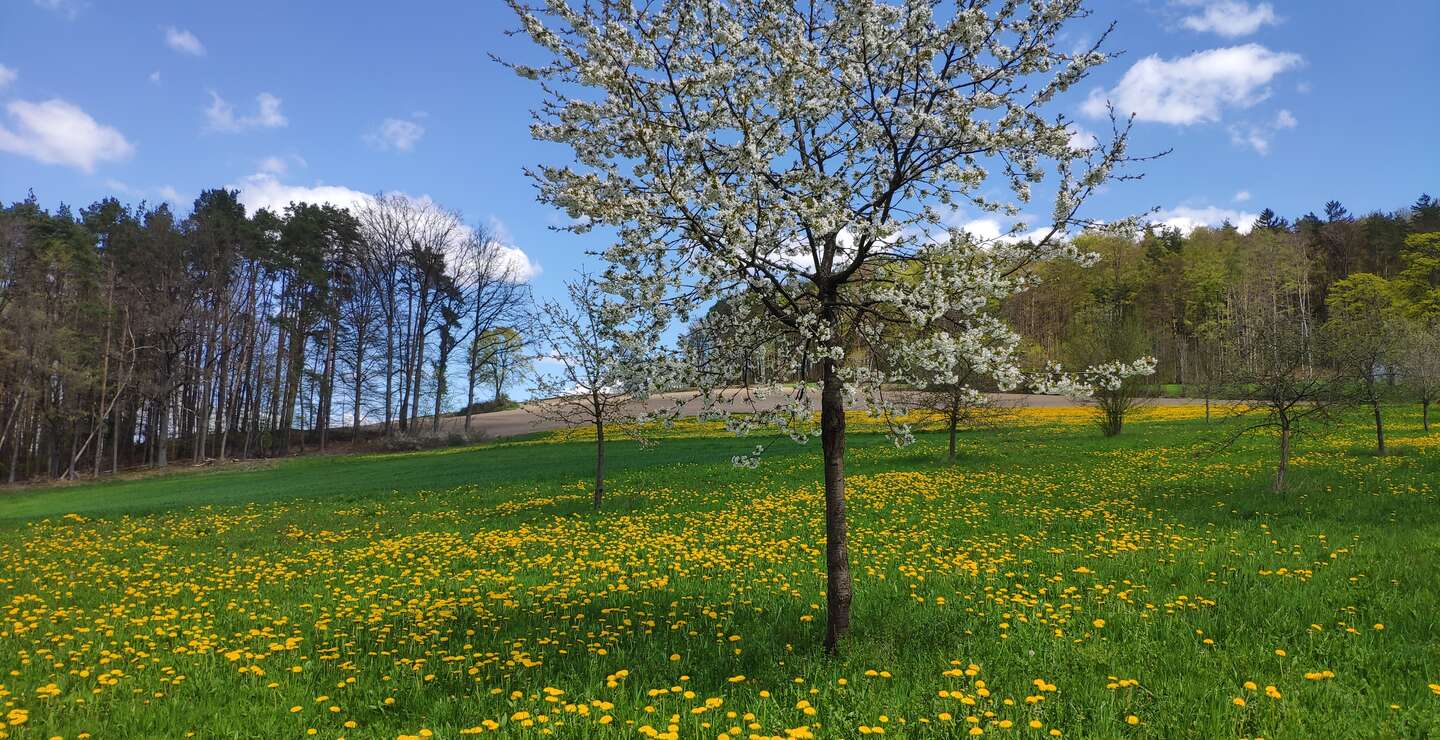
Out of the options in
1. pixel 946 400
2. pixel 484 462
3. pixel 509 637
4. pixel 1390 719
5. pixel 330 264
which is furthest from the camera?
pixel 330 264

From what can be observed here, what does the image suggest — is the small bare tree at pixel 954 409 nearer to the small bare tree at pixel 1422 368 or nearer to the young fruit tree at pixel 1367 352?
the young fruit tree at pixel 1367 352

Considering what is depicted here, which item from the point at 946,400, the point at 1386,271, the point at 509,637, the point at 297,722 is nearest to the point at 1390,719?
the point at 509,637

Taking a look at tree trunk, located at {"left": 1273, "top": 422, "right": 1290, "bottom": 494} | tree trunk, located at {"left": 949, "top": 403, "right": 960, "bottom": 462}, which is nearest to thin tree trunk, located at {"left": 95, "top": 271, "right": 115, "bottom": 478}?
tree trunk, located at {"left": 949, "top": 403, "right": 960, "bottom": 462}

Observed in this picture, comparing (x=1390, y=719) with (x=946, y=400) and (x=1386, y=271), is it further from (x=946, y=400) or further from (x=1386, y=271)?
(x=1386, y=271)

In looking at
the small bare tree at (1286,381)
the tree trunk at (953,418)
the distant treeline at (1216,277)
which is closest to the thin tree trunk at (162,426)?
the tree trunk at (953,418)

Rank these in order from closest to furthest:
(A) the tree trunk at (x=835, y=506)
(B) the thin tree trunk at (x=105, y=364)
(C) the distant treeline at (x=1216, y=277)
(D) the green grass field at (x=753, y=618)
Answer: (D) the green grass field at (x=753, y=618)
(A) the tree trunk at (x=835, y=506)
(B) the thin tree trunk at (x=105, y=364)
(C) the distant treeline at (x=1216, y=277)

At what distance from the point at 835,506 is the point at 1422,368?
3590cm

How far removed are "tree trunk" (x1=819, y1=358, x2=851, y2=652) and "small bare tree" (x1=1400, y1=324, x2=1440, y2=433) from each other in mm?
30902

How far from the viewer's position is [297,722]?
5.15m

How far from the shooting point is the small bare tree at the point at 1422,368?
2727 cm

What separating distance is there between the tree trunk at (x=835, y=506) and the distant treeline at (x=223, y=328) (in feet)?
125

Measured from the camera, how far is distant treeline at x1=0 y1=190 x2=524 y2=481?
37594 mm

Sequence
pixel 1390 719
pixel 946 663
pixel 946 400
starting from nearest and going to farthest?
pixel 1390 719 < pixel 946 663 < pixel 946 400

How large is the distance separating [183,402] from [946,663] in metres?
53.1
